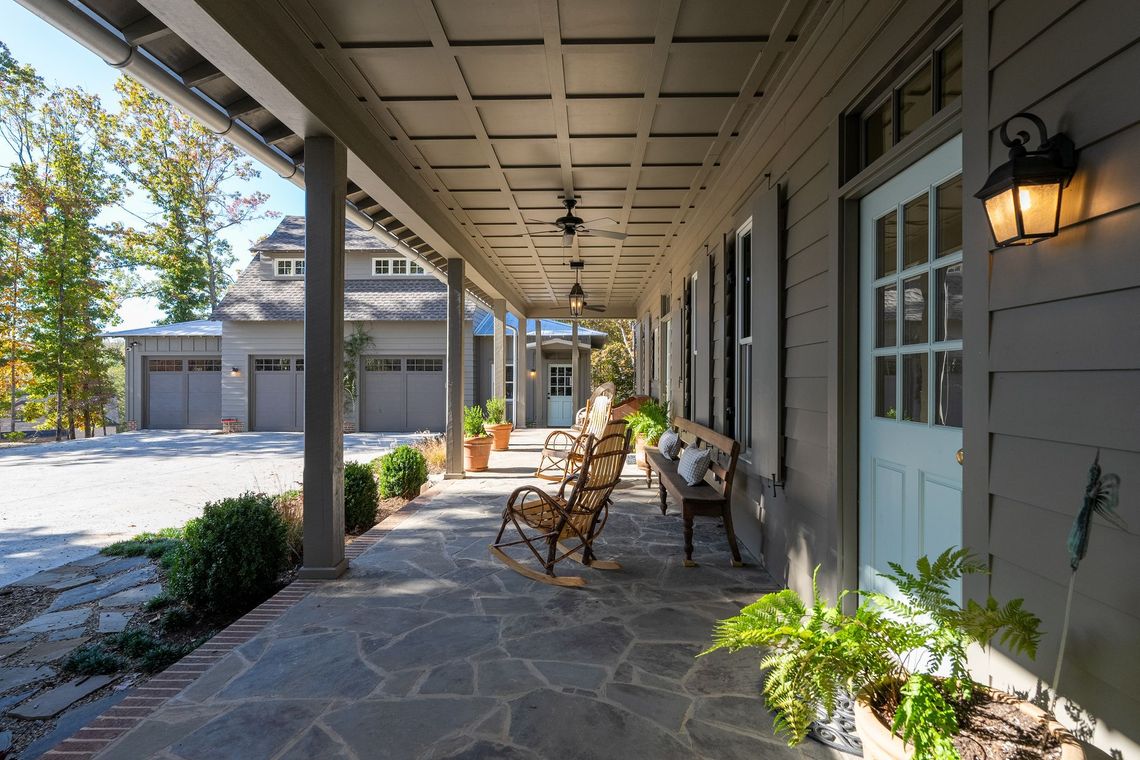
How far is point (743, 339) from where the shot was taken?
4742mm

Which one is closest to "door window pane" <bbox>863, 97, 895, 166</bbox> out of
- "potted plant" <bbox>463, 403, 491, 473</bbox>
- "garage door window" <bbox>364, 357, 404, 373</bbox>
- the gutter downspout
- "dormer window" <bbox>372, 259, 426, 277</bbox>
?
the gutter downspout

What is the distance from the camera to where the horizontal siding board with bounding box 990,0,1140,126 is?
1261 millimetres

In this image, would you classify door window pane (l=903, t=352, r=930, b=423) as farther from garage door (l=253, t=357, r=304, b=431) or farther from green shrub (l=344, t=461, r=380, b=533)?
garage door (l=253, t=357, r=304, b=431)

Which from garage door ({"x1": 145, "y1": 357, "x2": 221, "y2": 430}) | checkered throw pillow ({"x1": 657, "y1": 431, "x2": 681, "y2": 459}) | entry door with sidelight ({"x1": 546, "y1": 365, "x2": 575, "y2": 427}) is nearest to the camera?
checkered throw pillow ({"x1": 657, "y1": 431, "x2": 681, "y2": 459})

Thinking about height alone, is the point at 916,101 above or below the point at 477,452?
above

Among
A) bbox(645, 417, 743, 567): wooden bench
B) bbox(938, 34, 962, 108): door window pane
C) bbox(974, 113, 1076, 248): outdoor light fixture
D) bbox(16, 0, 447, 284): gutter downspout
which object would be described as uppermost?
bbox(16, 0, 447, 284): gutter downspout

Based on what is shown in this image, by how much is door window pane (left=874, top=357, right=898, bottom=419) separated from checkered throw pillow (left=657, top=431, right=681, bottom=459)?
11.8ft

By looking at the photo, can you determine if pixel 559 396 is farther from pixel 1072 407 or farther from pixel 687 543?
pixel 1072 407

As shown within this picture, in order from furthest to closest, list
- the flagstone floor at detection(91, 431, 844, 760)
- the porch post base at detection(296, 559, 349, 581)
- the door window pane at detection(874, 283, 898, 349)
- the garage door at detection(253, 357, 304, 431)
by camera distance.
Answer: the garage door at detection(253, 357, 304, 431) → the porch post base at detection(296, 559, 349, 581) → the door window pane at detection(874, 283, 898, 349) → the flagstone floor at detection(91, 431, 844, 760)

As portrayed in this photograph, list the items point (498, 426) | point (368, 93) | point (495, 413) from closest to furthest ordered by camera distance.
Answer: point (368, 93), point (498, 426), point (495, 413)

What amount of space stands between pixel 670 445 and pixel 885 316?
388cm

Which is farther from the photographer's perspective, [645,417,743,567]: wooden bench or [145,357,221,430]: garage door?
[145,357,221,430]: garage door

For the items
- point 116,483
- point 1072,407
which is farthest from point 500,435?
point 1072,407

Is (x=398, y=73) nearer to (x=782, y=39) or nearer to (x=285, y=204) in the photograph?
(x=782, y=39)
